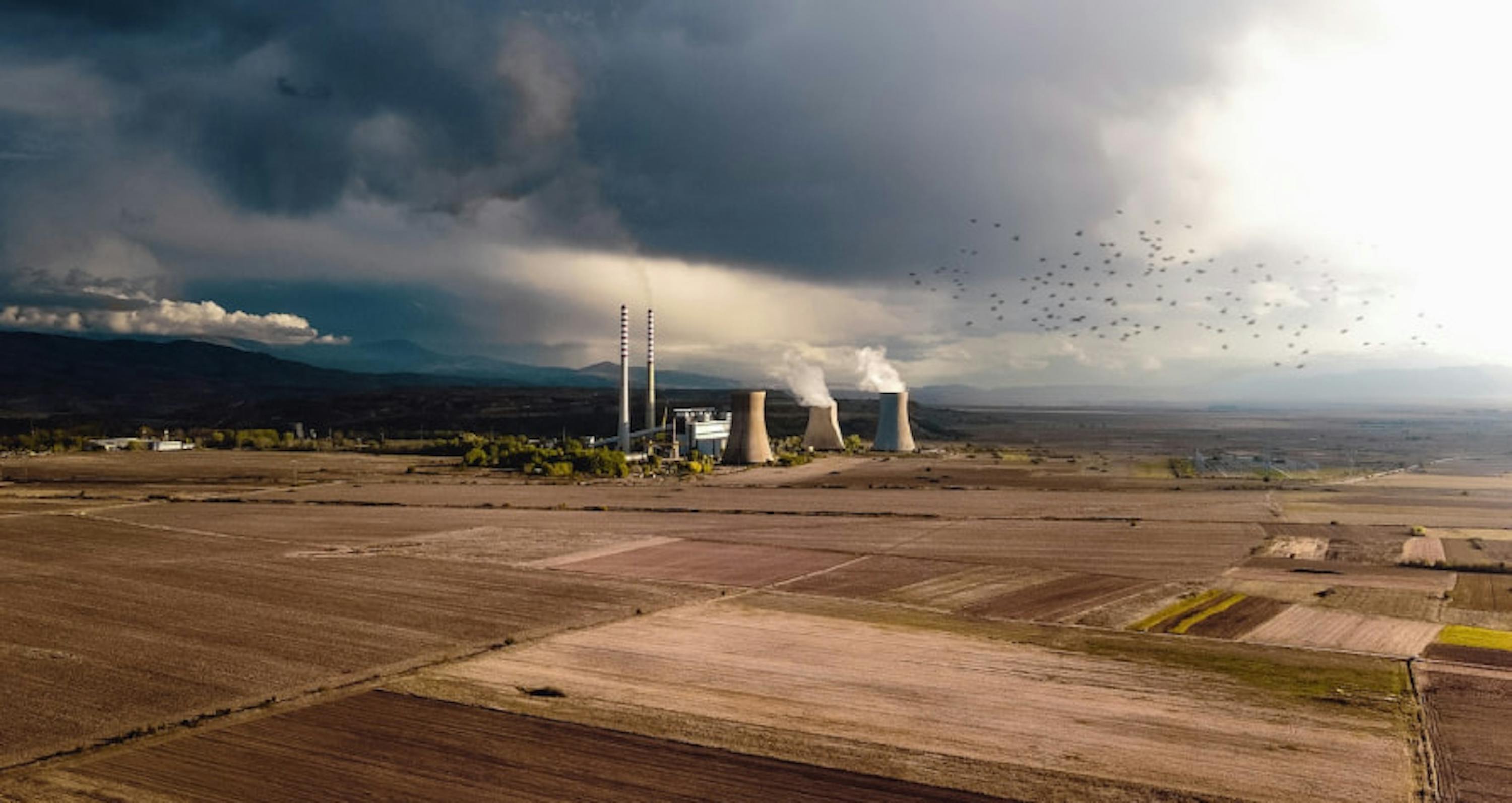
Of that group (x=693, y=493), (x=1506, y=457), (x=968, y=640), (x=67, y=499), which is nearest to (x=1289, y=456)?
(x=1506, y=457)

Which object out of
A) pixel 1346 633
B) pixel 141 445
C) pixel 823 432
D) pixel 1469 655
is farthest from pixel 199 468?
pixel 1469 655

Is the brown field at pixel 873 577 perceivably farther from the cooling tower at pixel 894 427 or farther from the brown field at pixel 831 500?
the cooling tower at pixel 894 427

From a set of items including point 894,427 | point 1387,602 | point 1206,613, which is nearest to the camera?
point 1206,613

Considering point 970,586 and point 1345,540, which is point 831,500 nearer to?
point 1345,540

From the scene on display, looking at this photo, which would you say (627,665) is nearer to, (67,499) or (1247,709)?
(1247,709)

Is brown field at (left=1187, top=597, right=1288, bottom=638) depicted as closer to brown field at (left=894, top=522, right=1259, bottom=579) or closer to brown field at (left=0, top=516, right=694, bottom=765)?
brown field at (left=894, top=522, right=1259, bottom=579)

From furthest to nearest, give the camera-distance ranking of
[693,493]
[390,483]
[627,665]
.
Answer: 1. [390,483]
2. [693,493]
3. [627,665]
